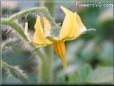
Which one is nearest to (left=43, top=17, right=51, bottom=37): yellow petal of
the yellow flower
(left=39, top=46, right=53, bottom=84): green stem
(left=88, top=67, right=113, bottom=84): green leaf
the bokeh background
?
the yellow flower

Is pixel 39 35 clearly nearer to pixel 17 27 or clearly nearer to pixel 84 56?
pixel 17 27

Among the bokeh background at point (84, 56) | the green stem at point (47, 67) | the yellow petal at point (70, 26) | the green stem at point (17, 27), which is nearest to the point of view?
the yellow petal at point (70, 26)

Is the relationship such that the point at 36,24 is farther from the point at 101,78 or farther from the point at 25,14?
the point at 101,78

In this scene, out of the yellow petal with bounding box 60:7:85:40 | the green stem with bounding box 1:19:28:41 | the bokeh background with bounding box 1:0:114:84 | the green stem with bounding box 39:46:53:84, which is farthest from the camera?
the bokeh background with bounding box 1:0:114:84

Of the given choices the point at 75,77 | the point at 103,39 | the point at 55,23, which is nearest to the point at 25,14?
the point at 55,23

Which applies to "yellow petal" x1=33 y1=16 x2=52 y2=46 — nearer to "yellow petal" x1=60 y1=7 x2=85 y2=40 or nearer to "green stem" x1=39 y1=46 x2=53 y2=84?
"yellow petal" x1=60 y1=7 x2=85 y2=40

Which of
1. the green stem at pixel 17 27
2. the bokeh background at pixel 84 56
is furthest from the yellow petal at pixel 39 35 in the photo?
the bokeh background at pixel 84 56

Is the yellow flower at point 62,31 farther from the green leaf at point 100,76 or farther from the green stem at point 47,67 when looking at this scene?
the green leaf at point 100,76

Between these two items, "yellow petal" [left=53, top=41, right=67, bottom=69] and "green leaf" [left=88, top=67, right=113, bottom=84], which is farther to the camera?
"green leaf" [left=88, top=67, right=113, bottom=84]

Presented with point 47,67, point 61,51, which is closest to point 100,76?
point 47,67
